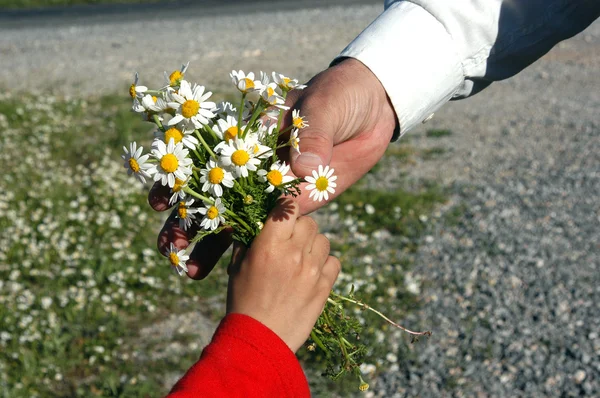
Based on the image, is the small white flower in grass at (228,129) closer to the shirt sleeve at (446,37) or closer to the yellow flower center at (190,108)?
the yellow flower center at (190,108)

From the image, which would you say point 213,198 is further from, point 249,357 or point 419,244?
point 419,244

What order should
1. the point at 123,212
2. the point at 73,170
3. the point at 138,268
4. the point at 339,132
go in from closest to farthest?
the point at 339,132
the point at 138,268
the point at 123,212
the point at 73,170

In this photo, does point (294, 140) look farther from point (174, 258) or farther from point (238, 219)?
point (174, 258)

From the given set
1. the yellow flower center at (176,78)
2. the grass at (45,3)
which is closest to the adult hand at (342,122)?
the yellow flower center at (176,78)

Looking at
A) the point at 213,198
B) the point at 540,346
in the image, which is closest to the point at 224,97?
the point at 540,346

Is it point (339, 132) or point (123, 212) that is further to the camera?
point (123, 212)

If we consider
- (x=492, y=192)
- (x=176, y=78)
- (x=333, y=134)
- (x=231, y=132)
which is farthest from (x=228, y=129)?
(x=492, y=192)
